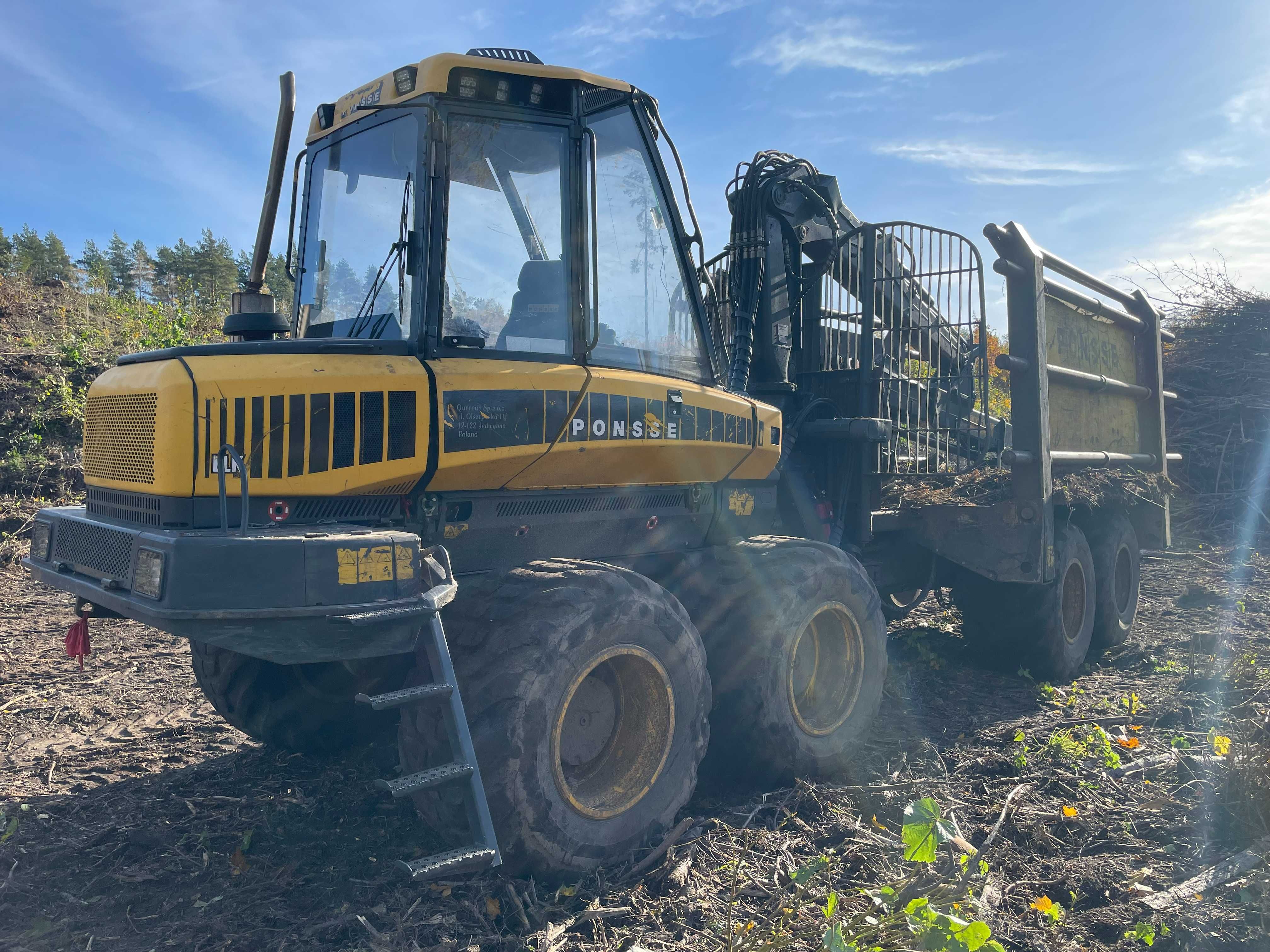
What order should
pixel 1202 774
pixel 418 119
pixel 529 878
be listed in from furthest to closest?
pixel 1202 774 < pixel 418 119 < pixel 529 878

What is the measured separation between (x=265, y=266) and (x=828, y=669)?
3.47m

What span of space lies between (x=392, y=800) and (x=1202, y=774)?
3.74 metres

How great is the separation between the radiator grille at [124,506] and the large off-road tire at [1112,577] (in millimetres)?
6729

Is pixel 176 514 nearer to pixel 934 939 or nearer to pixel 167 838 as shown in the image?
pixel 167 838

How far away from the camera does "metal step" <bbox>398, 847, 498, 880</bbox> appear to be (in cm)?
278

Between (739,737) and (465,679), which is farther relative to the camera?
(739,737)

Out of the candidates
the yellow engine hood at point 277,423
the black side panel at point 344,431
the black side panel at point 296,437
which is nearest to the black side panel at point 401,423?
the yellow engine hood at point 277,423

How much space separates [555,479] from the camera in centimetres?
396

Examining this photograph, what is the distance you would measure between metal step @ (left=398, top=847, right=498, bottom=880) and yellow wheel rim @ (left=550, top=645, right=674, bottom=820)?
0.62 m

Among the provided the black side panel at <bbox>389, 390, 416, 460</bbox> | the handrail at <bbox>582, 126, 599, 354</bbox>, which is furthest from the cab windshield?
the handrail at <bbox>582, 126, 599, 354</bbox>

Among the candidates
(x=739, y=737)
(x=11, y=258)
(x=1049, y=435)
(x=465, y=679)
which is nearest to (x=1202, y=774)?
(x=739, y=737)

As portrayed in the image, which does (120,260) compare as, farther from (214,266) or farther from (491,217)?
(491,217)

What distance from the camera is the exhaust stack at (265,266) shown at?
12.5 feet

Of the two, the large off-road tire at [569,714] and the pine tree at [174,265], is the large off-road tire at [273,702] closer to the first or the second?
the large off-road tire at [569,714]
